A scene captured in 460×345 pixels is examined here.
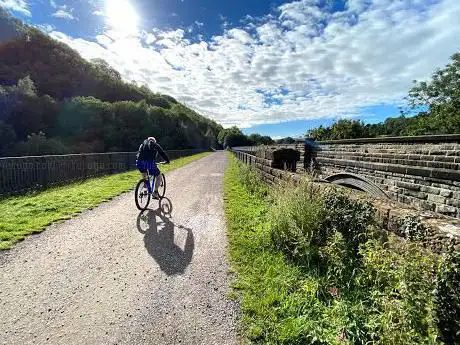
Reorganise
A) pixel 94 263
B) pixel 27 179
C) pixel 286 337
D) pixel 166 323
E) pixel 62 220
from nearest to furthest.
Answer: pixel 286 337, pixel 166 323, pixel 94 263, pixel 62 220, pixel 27 179

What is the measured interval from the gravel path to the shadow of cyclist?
0.02 m

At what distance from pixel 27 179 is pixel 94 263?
28.8ft

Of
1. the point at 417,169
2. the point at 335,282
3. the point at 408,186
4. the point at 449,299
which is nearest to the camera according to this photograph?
the point at 449,299

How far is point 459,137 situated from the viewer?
6.48 m

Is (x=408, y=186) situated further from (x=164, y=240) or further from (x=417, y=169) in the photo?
(x=164, y=240)

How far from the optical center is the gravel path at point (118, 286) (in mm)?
2693

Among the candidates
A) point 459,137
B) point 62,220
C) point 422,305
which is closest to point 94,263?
point 62,220

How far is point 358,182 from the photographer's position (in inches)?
328

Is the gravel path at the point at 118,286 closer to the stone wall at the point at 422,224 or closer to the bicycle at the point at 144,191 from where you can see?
the bicycle at the point at 144,191

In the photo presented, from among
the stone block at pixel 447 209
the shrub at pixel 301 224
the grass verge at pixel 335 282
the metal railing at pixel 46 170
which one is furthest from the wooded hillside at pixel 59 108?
the stone block at pixel 447 209

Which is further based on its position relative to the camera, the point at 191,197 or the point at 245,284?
the point at 191,197

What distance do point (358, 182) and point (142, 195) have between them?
634cm

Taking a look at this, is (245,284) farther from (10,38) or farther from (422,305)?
(10,38)

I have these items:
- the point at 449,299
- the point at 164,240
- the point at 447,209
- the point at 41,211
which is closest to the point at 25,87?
the point at 41,211
